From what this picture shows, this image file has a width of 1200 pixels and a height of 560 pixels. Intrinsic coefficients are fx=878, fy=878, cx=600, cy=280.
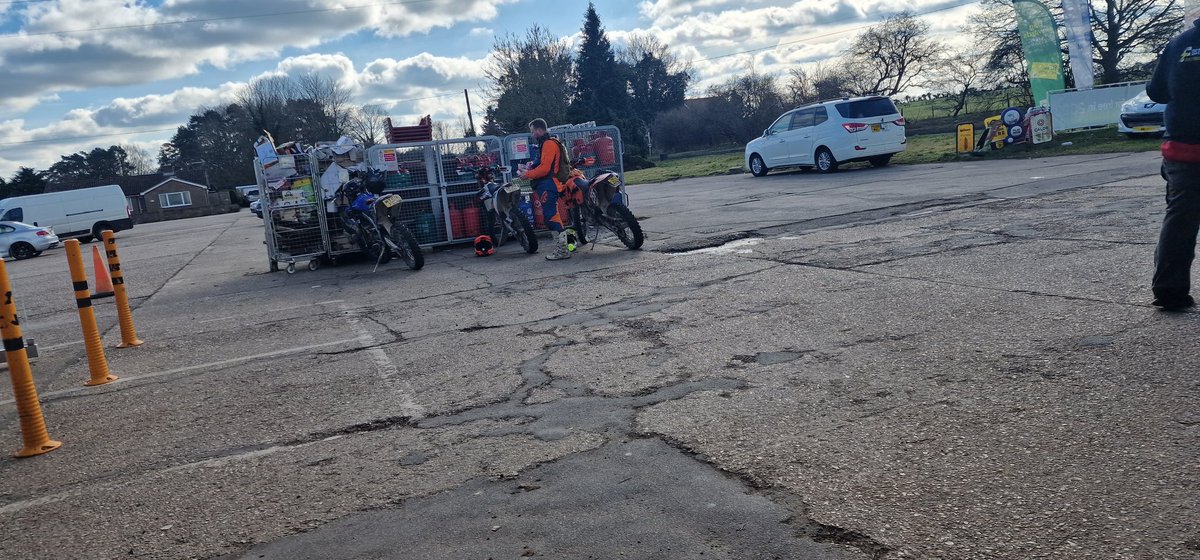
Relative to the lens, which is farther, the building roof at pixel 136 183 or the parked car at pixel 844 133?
the building roof at pixel 136 183

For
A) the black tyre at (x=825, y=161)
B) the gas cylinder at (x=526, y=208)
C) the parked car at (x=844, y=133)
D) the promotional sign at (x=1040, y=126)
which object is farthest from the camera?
the promotional sign at (x=1040, y=126)

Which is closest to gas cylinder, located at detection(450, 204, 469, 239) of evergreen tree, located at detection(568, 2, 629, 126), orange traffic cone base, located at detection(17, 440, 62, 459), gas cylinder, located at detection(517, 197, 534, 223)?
gas cylinder, located at detection(517, 197, 534, 223)

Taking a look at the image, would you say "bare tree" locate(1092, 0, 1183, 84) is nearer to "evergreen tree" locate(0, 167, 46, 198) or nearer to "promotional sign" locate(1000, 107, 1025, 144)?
"promotional sign" locate(1000, 107, 1025, 144)

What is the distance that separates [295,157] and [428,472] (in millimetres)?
10592

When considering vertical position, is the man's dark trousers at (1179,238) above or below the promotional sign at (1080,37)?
below

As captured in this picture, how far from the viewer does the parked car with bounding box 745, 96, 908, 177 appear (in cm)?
2208

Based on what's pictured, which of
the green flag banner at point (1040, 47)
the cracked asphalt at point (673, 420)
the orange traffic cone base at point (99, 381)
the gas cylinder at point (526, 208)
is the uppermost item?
the green flag banner at point (1040, 47)

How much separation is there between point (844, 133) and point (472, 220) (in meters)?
11.6

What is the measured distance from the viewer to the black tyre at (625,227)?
1146 cm

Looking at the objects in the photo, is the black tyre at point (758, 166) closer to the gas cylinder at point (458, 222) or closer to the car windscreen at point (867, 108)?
the car windscreen at point (867, 108)

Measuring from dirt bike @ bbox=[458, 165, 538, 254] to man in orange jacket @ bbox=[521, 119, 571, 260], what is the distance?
2.92 feet

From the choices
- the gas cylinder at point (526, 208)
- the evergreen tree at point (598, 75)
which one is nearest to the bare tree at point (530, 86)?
the evergreen tree at point (598, 75)

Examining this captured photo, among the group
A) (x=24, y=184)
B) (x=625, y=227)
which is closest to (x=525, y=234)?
(x=625, y=227)

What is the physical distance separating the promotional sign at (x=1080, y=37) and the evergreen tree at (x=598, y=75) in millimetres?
40247
